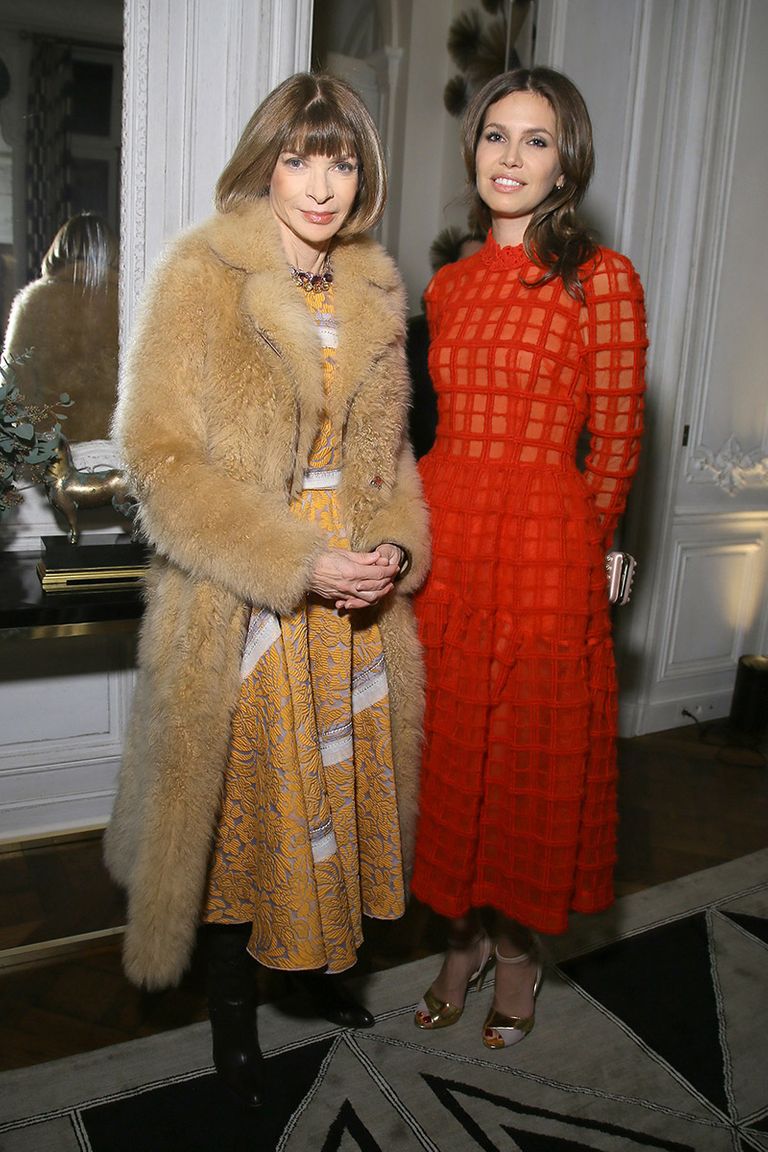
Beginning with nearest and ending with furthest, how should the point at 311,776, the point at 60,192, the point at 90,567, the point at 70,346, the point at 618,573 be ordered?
the point at 311,776
the point at 618,573
the point at 90,567
the point at 60,192
the point at 70,346

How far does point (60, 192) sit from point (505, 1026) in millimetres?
2313

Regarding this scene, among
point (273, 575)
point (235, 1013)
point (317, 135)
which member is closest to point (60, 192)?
point (317, 135)

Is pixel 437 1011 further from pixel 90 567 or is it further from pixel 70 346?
pixel 70 346

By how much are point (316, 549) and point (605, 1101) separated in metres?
1.35

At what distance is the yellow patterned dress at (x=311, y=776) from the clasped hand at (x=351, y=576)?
10cm

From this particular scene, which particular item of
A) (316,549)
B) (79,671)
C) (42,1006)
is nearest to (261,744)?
(316,549)

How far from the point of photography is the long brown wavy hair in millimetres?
1739

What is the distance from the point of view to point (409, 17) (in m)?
4.30

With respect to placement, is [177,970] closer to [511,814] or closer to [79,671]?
[511,814]

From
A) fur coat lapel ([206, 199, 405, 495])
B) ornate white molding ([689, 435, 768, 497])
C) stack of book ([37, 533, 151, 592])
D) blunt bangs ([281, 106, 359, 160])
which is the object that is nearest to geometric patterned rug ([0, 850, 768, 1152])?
stack of book ([37, 533, 151, 592])

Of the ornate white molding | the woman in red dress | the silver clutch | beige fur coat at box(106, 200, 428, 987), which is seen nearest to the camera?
beige fur coat at box(106, 200, 428, 987)

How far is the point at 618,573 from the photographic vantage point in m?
1.92

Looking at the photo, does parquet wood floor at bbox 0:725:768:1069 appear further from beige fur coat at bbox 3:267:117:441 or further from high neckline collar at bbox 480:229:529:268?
high neckline collar at bbox 480:229:529:268

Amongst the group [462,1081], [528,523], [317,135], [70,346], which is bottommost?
[462,1081]
